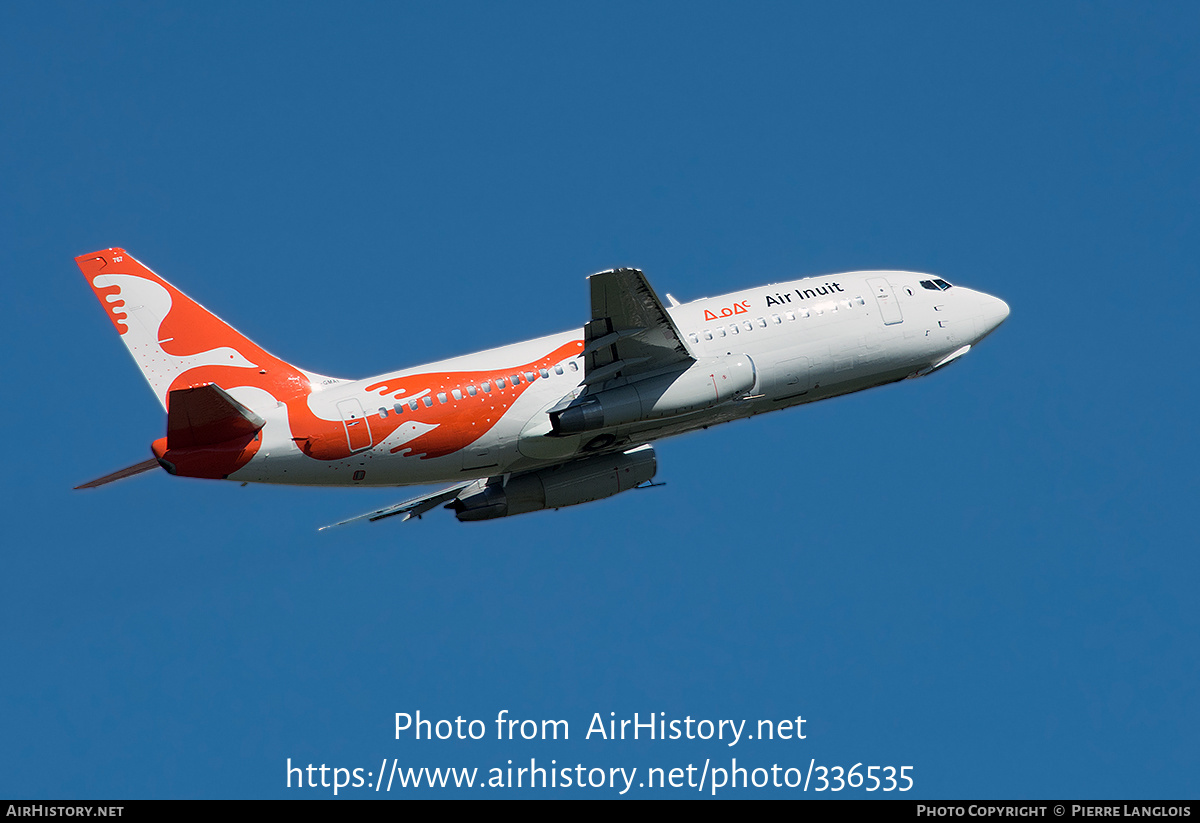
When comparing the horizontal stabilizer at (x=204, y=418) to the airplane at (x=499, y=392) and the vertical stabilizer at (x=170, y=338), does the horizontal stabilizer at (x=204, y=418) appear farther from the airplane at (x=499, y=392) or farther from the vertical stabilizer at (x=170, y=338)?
the vertical stabilizer at (x=170, y=338)

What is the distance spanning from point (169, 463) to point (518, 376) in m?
9.78

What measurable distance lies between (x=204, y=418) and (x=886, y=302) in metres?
21.3

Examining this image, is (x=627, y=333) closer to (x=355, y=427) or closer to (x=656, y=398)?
(x=656, y=398)

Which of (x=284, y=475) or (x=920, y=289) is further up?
(x=920, y=289)

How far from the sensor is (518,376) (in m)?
40.3

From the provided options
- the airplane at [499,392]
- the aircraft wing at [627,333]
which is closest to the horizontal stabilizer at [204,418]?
the airplane at [499,392]

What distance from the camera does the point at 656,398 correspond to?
39656 mm

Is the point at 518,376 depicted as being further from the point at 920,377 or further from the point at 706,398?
the point at 920,377

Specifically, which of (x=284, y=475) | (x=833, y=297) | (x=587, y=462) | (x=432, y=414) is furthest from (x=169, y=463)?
(x=833, y=297)

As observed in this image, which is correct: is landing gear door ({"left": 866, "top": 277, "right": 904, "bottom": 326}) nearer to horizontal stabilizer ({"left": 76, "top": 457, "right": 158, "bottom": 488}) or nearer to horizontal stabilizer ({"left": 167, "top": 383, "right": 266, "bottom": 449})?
horizontal stabilizer ({"left": 167, "top": 383, "right": 266, "bottom": 449})

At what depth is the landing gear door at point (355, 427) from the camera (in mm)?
38594
